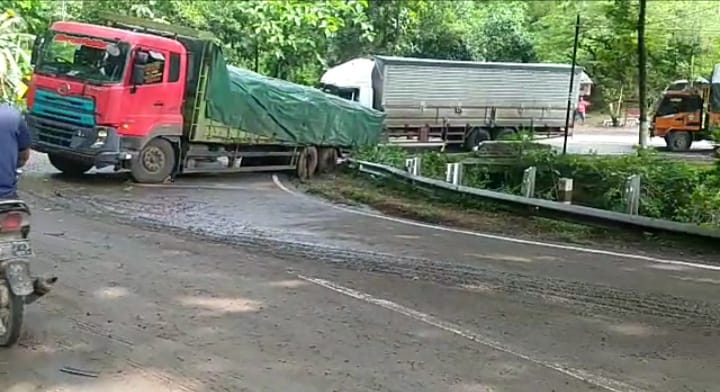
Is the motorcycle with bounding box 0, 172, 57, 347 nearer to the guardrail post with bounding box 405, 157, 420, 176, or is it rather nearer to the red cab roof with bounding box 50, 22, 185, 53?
the red cab roof with bounding box 50, 22, 185, 53

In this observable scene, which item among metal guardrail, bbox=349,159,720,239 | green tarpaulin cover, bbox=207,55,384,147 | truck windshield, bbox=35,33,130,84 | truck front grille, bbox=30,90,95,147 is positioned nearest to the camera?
metal guardrail, bbox=349,159,720,239

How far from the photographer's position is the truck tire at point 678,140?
1452 inches

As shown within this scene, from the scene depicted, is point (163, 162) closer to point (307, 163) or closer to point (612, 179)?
point (307, 163)

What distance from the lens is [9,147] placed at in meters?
6.00

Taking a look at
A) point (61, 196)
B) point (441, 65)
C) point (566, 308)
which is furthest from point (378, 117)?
point (566, 308)

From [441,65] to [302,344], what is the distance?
89.6 feet

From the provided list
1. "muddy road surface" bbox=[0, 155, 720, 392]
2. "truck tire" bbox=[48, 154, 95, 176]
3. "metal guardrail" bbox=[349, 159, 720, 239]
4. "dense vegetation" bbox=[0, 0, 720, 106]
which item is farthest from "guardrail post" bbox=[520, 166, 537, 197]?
"dense vegetation" bbox=[0, 0, 720, 106]

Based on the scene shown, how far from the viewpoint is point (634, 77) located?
46.0m

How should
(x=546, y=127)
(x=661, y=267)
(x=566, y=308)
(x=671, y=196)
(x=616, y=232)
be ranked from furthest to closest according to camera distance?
1. (x=546, y=127)
2. (x=671, y=196)
3. (x=616, y=232)
4. (x=661, y=267)
5. (x=566, y=308)

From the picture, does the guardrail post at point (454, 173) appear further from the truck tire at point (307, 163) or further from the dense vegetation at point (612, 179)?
the truck tire at point (307, 163)

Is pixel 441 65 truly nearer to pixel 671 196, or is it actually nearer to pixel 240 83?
pixel 240 83

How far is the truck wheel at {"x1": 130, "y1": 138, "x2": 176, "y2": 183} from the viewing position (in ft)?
56.5

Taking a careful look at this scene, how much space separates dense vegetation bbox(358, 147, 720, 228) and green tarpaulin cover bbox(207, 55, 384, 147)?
2.85m

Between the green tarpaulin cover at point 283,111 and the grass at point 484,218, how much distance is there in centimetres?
194
